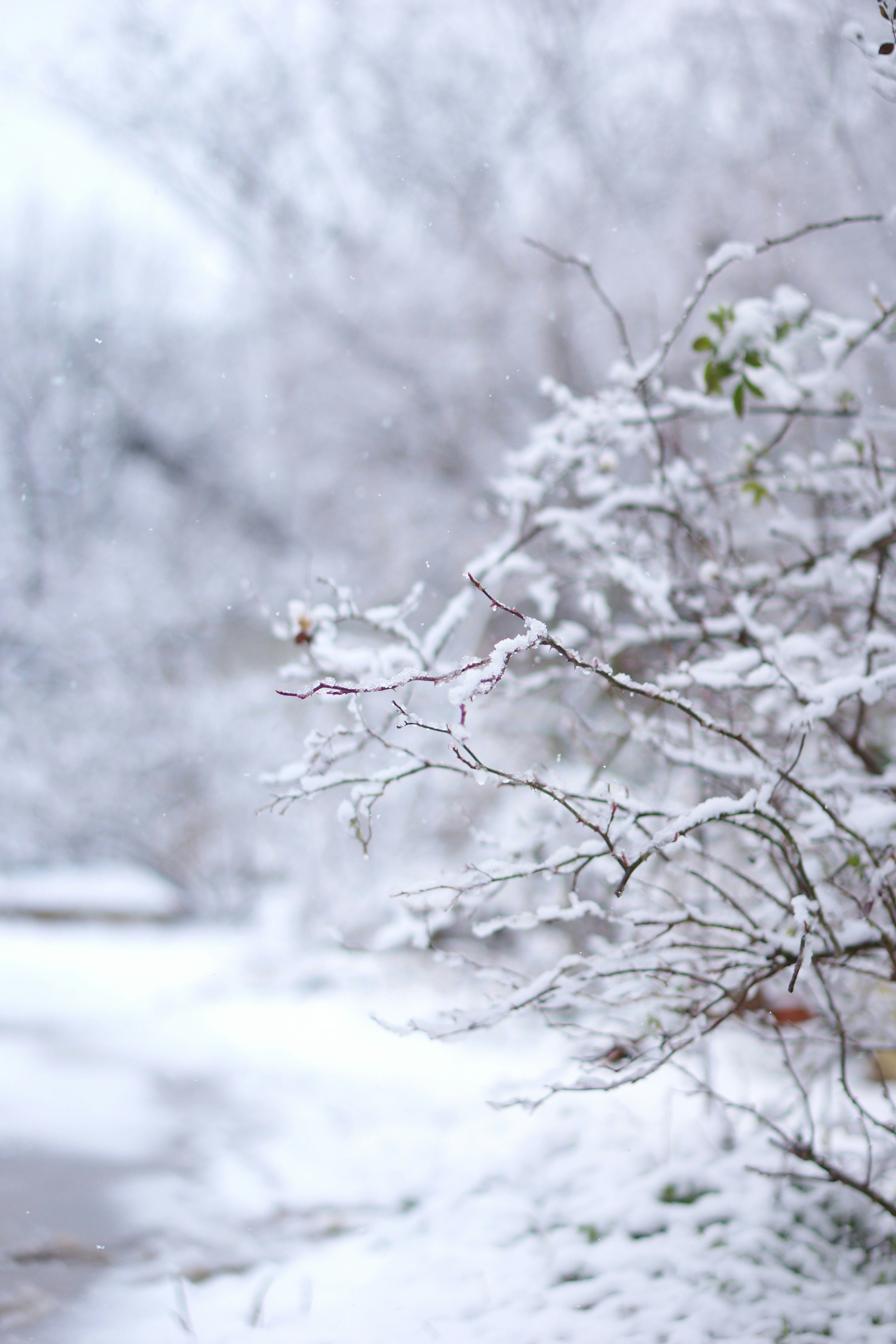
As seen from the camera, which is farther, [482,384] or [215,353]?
[215,353]

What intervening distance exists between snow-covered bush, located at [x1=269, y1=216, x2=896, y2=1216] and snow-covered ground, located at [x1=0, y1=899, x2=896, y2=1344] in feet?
0.98

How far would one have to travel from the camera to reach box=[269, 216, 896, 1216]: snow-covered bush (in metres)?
1.89

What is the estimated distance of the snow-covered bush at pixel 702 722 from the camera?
6.21 ft

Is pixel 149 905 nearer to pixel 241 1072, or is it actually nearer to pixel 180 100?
pixel 241 1072

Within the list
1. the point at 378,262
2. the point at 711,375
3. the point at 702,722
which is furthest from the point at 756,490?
the point at 378,262

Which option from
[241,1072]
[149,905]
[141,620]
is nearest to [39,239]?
[141,620]

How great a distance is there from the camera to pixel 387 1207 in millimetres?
3369

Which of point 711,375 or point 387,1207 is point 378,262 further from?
point 387,1207

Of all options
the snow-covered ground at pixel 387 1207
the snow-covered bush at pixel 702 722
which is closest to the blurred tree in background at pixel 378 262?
the snow-covered ground at pixel 387 1207

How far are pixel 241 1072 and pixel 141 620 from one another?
7.38 metres

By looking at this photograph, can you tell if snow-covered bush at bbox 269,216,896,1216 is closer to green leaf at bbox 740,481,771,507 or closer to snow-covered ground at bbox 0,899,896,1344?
green leaf at bbox 740,481,771,507

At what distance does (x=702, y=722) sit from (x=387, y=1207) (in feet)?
8.54

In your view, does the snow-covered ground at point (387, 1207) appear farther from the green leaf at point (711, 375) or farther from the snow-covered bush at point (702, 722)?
the green leaf at point (711, 375)

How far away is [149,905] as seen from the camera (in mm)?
9539
